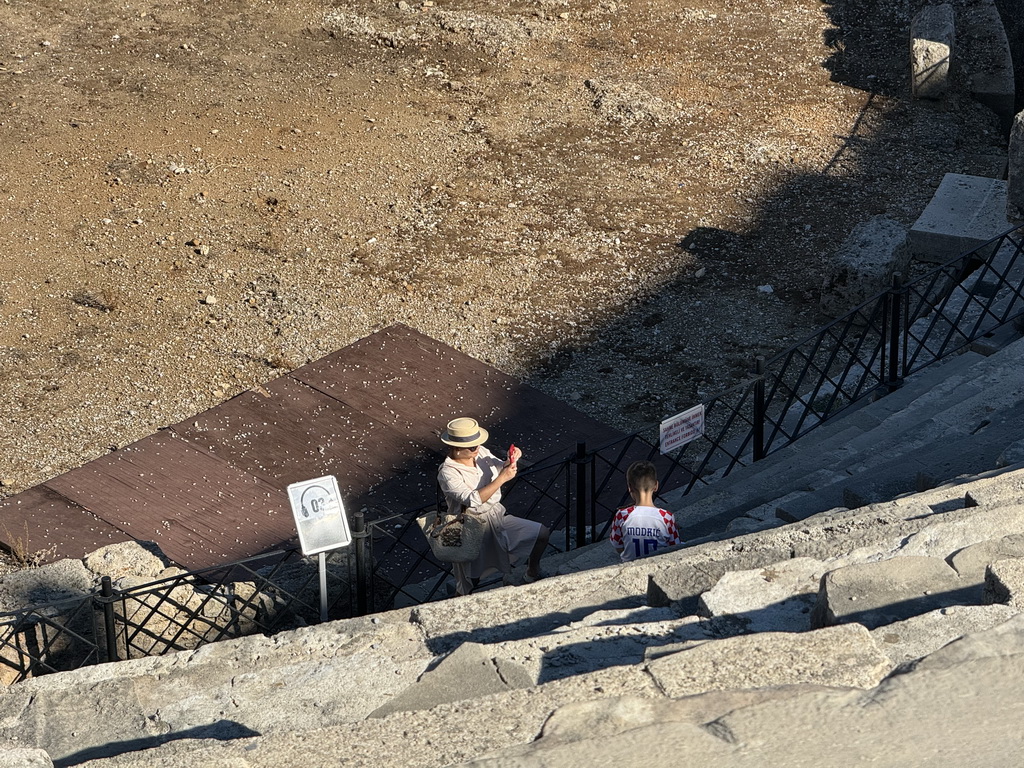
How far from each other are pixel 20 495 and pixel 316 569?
3.04 metres

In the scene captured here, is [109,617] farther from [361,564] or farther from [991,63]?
[991,63]

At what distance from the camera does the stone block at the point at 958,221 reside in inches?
429

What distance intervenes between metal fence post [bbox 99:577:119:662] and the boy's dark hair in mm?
2531

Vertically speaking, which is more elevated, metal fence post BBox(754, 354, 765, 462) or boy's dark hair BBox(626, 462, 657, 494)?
boy's dark hair BBox(626, 462, 657, 494)

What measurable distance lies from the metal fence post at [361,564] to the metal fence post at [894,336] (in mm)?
3924

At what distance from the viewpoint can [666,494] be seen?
8398 mm

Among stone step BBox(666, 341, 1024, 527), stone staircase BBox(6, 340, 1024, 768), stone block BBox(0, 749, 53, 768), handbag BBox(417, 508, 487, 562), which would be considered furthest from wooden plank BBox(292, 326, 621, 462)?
stone block BBox(0, 749, 53, 768)

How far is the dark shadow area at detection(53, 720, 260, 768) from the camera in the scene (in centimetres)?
395

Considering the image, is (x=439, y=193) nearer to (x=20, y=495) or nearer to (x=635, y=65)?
(x=635, y=65)

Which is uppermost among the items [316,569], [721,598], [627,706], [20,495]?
[627,706]

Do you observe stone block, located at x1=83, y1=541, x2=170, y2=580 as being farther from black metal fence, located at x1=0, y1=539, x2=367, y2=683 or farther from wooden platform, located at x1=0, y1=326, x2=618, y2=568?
wooden platform, located at x1=0, y1=326, x2=618, y2=568

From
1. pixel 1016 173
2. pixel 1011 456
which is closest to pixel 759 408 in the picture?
pixel 1011 456

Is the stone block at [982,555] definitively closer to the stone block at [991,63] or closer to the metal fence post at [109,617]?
the metal fence post at [109,617]

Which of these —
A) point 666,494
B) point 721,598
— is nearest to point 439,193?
point 666,494
